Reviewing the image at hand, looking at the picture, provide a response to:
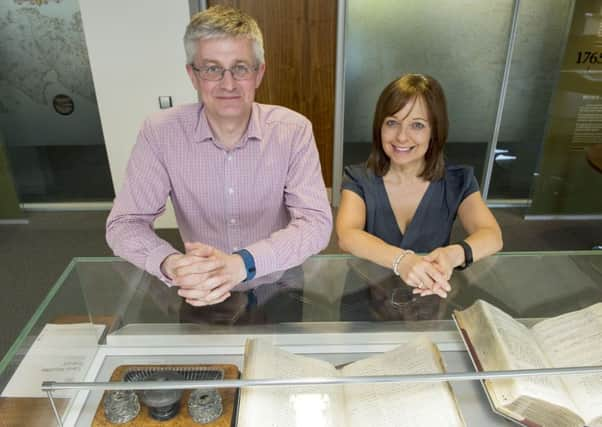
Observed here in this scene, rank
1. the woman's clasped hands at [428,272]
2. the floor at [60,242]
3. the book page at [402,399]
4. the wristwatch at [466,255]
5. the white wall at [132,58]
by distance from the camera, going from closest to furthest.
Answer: the book page at [402,399], the woman's clasped hands at [428,272], the wristwatch at [466,255], the floor at [60,242], the white wall at [132,58]

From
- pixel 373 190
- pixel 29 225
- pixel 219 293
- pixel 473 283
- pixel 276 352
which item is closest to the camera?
pixel 276 352

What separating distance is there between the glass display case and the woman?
0.19 metres

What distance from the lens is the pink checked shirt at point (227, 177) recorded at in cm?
156

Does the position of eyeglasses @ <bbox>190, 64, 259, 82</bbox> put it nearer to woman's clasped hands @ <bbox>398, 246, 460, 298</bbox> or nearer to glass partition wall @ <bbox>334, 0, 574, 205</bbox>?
woman's clasped hands @ <bbox>398, 246, 460, 298</bbox>

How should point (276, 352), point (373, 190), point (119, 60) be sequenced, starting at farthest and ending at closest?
point (119, 60)
point (373, 190)
point (276, 352)

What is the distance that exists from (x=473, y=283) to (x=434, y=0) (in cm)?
326

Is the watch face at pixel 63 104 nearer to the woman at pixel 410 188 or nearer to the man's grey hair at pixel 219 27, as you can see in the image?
the man's grey hair at pixel 219 27

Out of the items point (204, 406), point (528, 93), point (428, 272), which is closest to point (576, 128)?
point (528, 93)

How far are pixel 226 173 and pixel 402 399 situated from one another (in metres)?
1.00

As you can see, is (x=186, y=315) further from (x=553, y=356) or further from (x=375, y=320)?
(x=553, y=356)

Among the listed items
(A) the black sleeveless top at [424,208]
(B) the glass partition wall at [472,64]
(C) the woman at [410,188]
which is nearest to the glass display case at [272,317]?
(C) the woman at [410,188]

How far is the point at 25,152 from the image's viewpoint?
4336 mm

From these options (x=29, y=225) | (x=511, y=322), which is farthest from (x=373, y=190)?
(x=29, y=225)

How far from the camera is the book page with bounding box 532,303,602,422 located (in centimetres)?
97
